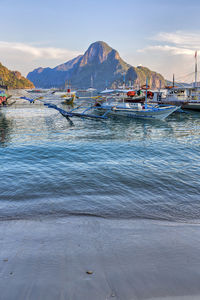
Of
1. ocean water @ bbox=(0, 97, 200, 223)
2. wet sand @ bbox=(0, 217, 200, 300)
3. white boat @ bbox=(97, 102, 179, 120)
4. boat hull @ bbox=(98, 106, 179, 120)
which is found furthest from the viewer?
white boat @ bbox=(97, 102, 179, 120)

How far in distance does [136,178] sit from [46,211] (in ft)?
17.2

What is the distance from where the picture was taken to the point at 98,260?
461cm

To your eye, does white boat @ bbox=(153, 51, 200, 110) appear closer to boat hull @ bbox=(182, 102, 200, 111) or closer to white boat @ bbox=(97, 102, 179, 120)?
boat hull @ bbox=(182, 102, 200, 111)

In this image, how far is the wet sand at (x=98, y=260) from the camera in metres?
3.71

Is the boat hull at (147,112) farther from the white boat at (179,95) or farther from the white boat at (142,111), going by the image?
the white boat at (179,95)

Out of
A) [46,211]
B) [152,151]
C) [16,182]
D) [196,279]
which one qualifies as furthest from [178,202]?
[152,151]

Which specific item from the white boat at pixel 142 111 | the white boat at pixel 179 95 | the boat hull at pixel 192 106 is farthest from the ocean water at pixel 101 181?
the white boat at pixel 179 95

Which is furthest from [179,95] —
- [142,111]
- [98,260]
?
[98,260]

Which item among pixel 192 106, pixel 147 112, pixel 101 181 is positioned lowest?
pixel 101 181

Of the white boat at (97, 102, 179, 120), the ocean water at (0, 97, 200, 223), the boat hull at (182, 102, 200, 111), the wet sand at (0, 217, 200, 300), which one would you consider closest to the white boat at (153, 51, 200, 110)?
the boat hull at (182, 102, 200, 111)

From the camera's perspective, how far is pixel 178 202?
834 cm

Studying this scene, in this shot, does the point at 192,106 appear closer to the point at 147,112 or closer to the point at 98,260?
the point at 147,112

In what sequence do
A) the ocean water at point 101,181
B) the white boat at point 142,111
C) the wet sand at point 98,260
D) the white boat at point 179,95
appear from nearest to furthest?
the wet sand at point 98,260
the ocean water at point 101,181
the white boat at point 142,111
the white boat at point 179,95

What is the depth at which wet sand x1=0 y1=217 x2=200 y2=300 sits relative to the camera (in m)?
3.71
